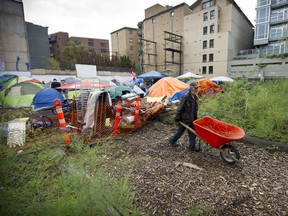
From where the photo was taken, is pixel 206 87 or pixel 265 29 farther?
pixel 265 29

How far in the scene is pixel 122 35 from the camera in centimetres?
4928

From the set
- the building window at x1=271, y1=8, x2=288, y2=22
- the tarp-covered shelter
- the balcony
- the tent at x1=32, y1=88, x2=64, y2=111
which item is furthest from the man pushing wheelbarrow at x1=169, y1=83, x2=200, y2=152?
the balcony

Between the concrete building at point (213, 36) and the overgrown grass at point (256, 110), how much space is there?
2649 centimetres

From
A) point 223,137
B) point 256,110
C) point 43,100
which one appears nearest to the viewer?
point 223,137

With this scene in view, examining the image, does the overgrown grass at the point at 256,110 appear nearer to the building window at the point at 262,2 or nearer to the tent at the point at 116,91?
the tent at the point at 116,91

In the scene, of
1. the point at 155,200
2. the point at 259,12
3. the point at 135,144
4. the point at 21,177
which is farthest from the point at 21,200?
the point at 259,12

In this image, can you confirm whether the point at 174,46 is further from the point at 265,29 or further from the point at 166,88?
the point at 166,88

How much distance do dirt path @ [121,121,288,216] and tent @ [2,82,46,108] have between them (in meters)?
8.62

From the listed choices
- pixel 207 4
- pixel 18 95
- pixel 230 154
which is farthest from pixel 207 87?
pixel 207 4

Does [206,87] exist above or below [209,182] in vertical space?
above

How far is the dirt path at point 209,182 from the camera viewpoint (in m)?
2.25

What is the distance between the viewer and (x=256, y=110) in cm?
514

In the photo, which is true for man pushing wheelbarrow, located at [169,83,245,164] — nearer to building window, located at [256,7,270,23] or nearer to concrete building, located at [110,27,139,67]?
building window, located at [256,7,270,23]

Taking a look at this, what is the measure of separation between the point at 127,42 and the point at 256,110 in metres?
48.5
